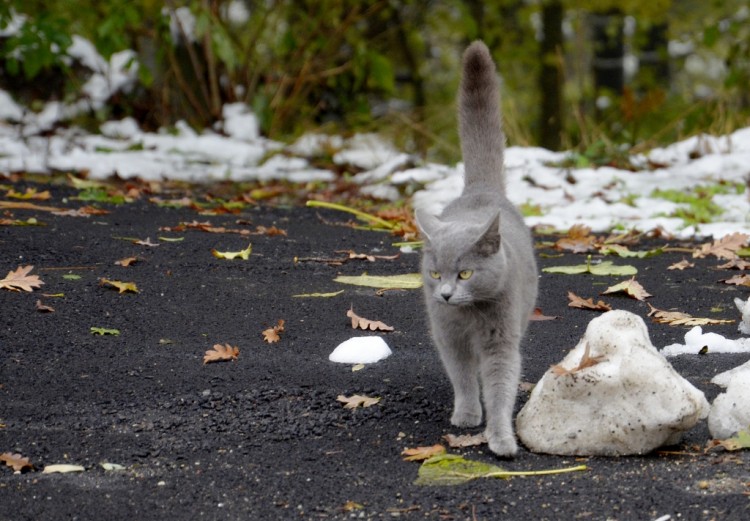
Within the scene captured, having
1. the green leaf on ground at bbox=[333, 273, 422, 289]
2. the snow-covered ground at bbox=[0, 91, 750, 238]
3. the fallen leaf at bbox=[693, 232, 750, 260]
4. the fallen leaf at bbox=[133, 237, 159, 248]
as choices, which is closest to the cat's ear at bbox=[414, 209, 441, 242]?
the green leaf on ground at bbox=[333, 273, 422, 289]

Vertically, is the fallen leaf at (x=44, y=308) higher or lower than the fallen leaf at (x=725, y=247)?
lower

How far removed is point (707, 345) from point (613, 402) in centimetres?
110

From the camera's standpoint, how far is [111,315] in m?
4.31

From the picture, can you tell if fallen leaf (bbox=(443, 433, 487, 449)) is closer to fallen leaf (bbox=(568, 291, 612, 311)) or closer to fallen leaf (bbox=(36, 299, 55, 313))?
fallen leaf (bbox=(568, 291, 612, 311))

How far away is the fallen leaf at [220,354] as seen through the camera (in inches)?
153

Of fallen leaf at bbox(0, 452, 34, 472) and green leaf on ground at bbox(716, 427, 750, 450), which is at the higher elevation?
green leaf on ground at bbox(716, 427, 750, 450)

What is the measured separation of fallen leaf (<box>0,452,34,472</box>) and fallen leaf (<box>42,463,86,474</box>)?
0.06m

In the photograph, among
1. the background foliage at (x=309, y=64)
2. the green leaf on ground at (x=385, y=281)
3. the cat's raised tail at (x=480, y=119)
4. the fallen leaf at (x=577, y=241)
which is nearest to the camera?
the cat's raised tail at (x=480, y=119)

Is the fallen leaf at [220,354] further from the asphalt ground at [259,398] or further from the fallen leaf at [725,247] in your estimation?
the fallen leaf at [725,247]

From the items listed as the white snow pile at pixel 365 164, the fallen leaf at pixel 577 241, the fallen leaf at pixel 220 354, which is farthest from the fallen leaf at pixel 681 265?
the fallen leaf at pixel 220 354

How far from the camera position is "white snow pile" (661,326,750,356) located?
3.97 m

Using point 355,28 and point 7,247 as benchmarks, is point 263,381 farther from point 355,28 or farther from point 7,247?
point 355,28

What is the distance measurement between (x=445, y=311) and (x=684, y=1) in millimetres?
15325

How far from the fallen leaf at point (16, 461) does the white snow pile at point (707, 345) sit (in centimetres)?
246
